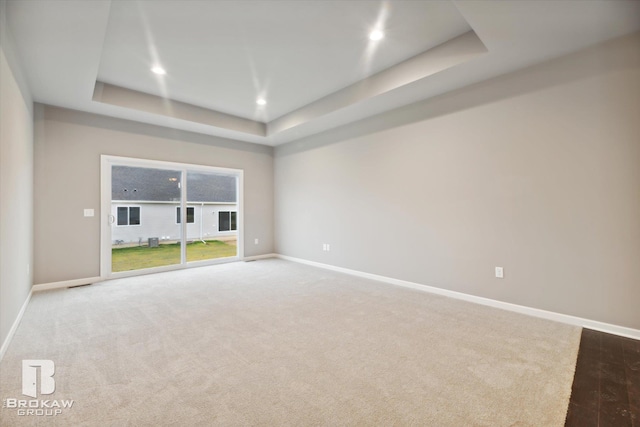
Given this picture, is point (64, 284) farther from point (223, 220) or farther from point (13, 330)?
point (223, 220)

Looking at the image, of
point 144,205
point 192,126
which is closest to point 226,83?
point 192,126

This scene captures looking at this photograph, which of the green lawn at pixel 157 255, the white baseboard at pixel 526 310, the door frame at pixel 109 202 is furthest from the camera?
the green lawn at pixel 157 255

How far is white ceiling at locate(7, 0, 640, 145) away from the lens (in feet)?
7.85

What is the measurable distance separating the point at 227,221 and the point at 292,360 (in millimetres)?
4965

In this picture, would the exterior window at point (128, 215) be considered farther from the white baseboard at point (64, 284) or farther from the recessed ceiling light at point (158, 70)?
the recessed ceiling light at point (158, 70)

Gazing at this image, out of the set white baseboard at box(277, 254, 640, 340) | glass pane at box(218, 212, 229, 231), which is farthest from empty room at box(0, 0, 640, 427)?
glass pane at box(218, 212, 229, 231)

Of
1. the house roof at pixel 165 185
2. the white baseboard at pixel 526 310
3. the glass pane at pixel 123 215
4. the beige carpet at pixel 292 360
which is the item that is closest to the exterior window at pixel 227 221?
the house roof at pixel 165 185

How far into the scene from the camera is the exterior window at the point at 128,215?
4.95 meters

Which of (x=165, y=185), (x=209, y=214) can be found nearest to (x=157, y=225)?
(x=165, y=185)

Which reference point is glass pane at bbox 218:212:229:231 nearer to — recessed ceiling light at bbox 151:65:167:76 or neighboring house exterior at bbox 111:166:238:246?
neighboring house exterior at bbox 111:166:238:246

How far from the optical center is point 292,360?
2191mm

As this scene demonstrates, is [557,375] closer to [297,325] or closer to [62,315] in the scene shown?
[297,325]

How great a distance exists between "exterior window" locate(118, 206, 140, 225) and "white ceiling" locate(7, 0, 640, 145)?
1.58 meters

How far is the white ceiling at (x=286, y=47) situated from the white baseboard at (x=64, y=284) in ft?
8.60
